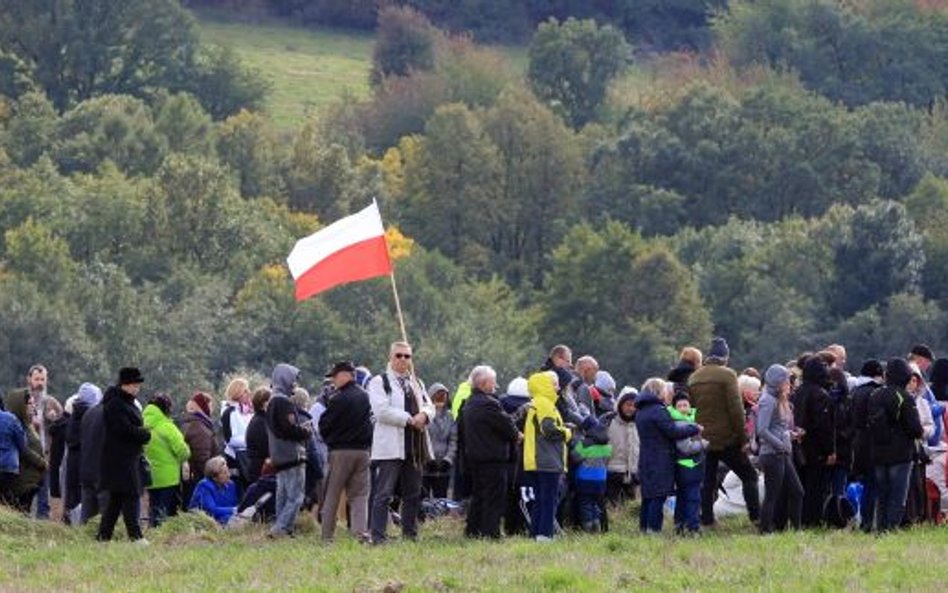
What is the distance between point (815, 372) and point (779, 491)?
3.58 ft

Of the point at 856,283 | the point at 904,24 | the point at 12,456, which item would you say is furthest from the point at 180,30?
the point at 12,456

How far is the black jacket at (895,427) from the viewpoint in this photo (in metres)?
28.2

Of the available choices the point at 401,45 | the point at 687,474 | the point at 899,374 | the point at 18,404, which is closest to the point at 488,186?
the point at 401,45

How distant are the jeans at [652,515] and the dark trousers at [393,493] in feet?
6.47

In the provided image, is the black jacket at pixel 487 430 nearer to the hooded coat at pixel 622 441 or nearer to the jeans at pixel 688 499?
the jeans at pixel 688 499

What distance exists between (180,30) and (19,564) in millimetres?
123855

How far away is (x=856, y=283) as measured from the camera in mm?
112312

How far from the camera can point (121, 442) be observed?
92.2ft

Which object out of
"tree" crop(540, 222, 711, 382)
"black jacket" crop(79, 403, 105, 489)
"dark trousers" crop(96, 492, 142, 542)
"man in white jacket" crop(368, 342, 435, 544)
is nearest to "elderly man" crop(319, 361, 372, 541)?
"man in white jacket" crop(368, 342, 435, 544)

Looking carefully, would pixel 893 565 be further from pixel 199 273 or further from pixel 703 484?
pixel 199 273

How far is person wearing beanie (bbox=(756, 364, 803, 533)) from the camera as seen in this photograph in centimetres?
2873

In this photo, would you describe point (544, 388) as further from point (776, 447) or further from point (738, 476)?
point (738, 476)

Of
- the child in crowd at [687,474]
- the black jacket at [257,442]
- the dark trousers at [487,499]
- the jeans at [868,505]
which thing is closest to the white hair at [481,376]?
the dark trousers at [487,499]

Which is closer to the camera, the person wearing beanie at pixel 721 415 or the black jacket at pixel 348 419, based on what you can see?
the black jacket at pixel 348 419
